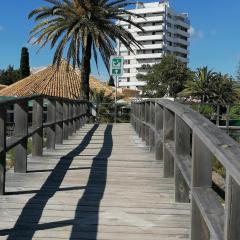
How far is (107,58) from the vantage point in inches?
1172

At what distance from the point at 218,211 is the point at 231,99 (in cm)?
5082

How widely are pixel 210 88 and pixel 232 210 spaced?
50027 millimetres

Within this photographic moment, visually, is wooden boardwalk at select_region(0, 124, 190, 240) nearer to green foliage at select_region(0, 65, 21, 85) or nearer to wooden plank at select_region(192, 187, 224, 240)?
wooden plank at select_region(192, 187, 224, 240)

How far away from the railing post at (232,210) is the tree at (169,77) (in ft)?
249

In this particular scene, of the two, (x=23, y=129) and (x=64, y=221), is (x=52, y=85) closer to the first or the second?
(x=23, y=129)

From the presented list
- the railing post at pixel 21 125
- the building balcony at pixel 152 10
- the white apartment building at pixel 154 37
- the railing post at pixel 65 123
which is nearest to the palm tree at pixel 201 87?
the railing post at pixel 65 123

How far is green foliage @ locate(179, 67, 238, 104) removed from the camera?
49688 millimetres

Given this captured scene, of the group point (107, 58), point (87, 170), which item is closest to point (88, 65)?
point (107, 58)

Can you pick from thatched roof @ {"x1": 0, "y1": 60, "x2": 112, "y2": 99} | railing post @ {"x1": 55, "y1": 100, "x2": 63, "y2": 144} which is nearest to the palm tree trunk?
thatched roof @ {"x1": 0, "y1": 60, "x2": 112, "y2": 99}

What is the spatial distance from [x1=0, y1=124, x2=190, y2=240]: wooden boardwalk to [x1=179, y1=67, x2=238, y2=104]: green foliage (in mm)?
41105

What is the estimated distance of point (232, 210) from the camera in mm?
2459

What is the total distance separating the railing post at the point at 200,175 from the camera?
12.0 ft

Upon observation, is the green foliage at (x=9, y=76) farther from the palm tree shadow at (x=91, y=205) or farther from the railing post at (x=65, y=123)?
the palm tree shadow at (x=91, y=205)

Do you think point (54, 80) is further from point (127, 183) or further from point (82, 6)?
point (127, 183)
